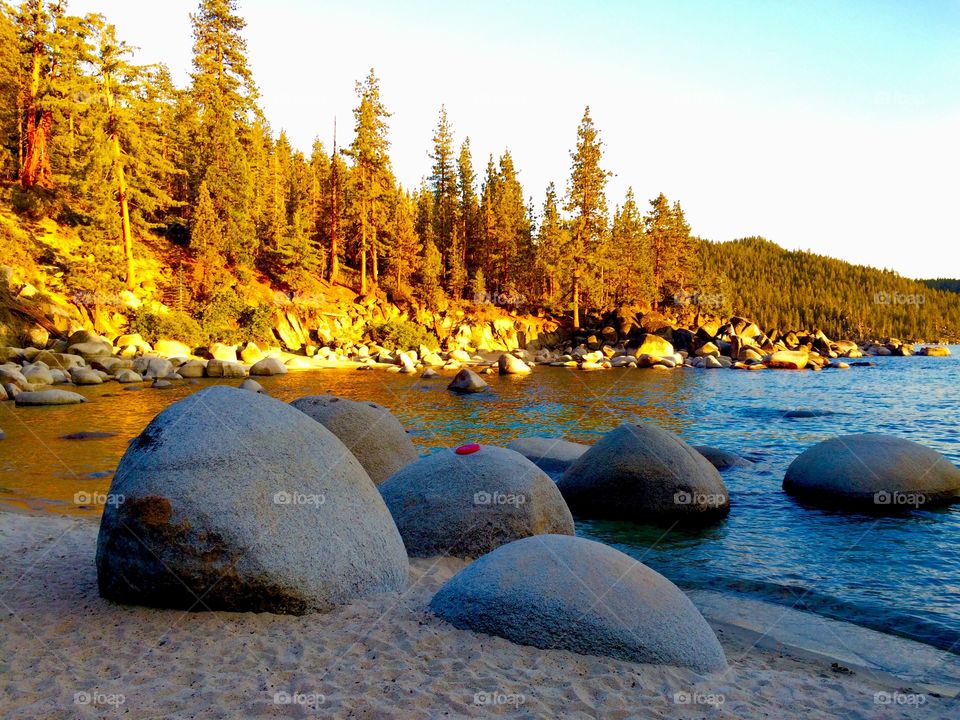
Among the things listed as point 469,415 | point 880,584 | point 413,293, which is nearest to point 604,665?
point 880,584

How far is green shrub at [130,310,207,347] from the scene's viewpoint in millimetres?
37000

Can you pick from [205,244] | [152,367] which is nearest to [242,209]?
[205,244]

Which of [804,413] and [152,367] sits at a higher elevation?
[152,367]

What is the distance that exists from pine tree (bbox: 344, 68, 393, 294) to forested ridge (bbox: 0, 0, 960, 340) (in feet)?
0.55

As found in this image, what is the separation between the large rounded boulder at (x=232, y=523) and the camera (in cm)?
506

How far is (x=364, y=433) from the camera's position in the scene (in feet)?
33.9

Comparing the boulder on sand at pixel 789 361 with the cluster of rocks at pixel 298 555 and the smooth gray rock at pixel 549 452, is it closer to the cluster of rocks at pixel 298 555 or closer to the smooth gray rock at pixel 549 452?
the smooth gray rock at pixel 549 452

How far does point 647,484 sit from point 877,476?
4143 mm

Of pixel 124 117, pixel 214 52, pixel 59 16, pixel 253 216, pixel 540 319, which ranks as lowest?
pixel 540 319

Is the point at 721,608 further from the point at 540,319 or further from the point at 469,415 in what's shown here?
the point at 540,319

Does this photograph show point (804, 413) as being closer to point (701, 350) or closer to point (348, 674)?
point (348, 674)

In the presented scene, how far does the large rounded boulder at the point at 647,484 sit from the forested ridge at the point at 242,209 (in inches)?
1384

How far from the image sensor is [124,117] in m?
37.0

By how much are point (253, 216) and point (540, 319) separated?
28663 millimetres
